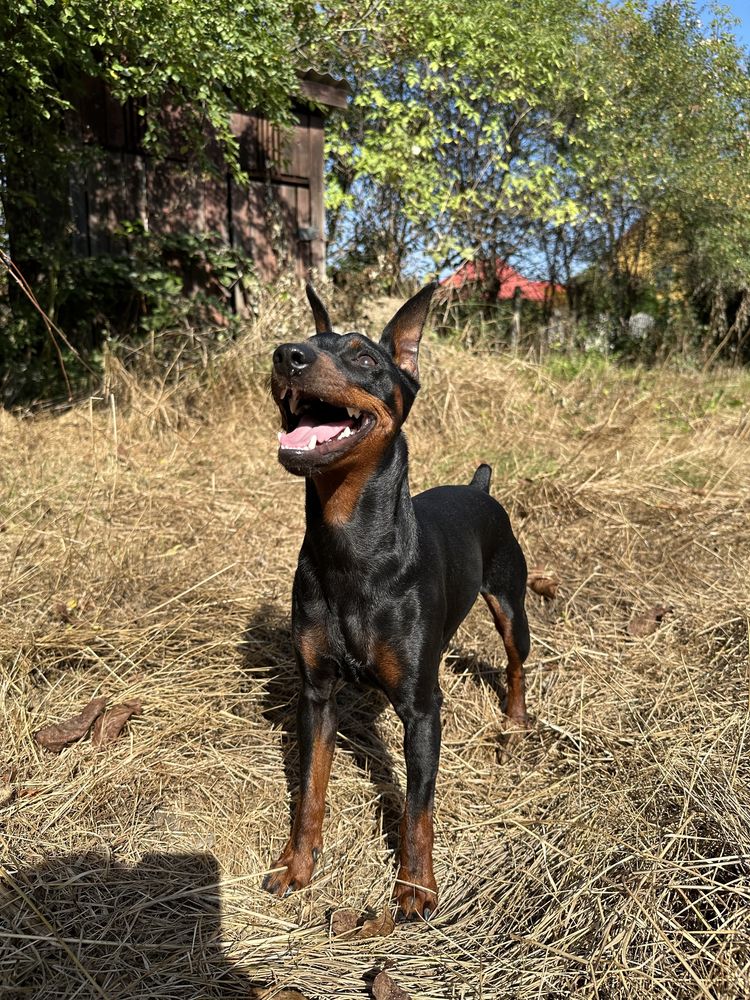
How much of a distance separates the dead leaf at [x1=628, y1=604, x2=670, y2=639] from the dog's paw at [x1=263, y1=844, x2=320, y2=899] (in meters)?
2.05

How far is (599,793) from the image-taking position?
257cm

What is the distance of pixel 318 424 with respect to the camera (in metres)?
2.27

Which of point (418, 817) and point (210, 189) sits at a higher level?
point (210, 189)

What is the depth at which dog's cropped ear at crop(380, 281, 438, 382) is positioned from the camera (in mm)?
2525

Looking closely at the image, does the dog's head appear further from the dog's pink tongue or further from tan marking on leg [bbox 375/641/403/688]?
tan marking on leg [bbox 375/641/403/688]

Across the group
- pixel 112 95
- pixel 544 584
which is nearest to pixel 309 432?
pixel 544 584

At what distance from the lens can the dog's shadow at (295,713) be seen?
9.25 ft

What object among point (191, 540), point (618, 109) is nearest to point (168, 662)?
point (191, 540)

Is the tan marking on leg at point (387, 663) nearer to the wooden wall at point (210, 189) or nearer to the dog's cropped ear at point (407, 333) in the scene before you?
the dog's cropped ear at point (407, 333)

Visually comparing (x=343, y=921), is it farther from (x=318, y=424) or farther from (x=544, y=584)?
(x=544, y=584)

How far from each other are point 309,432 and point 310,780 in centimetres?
116

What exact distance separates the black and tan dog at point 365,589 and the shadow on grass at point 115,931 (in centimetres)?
30

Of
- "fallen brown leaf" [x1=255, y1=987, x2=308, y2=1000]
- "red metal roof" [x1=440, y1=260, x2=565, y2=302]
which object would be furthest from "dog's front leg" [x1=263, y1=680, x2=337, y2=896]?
"red metal roof" [x1=440, y1=260, x2=565, y2=302]

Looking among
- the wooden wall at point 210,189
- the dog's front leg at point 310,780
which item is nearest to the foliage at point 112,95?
the wooden wall at point 210,189
